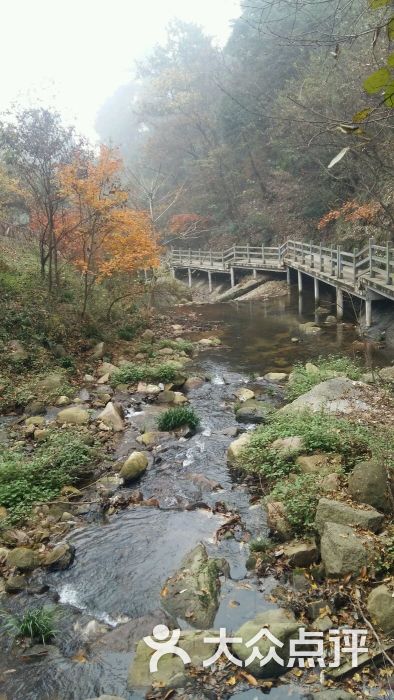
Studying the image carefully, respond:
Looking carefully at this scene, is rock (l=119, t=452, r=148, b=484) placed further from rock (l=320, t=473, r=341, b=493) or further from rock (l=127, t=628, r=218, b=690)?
rock (l=127, t=628, r=218, b=690)

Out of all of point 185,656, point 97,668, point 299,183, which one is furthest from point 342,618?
point 299,183

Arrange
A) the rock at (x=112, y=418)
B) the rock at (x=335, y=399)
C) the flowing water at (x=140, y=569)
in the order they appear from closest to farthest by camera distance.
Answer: the flowing water at (x=140, y=569), the rock at (x=335, y=399), the rock at (x=112, y=418)

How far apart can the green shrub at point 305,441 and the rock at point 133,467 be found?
157cm

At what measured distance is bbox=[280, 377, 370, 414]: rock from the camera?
769cm

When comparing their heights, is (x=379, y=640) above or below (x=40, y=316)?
below

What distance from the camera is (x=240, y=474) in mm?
7160

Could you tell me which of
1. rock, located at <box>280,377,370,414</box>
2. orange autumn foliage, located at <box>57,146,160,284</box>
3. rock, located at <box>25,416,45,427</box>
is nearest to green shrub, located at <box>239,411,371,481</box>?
rock, located at <box>280,377,370,414</box>

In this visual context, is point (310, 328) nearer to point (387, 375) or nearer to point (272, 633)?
point (387, 375)

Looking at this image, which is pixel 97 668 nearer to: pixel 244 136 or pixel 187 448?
pixel 187 448

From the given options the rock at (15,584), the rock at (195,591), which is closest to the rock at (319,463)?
the rock at (195,591)

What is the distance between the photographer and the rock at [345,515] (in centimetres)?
471

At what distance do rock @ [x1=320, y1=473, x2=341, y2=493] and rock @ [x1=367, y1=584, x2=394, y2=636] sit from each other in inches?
61.1

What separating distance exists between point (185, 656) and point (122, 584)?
139 centimetres

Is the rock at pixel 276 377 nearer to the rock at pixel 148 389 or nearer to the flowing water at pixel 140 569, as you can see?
the flowing water at pixel 140 569
